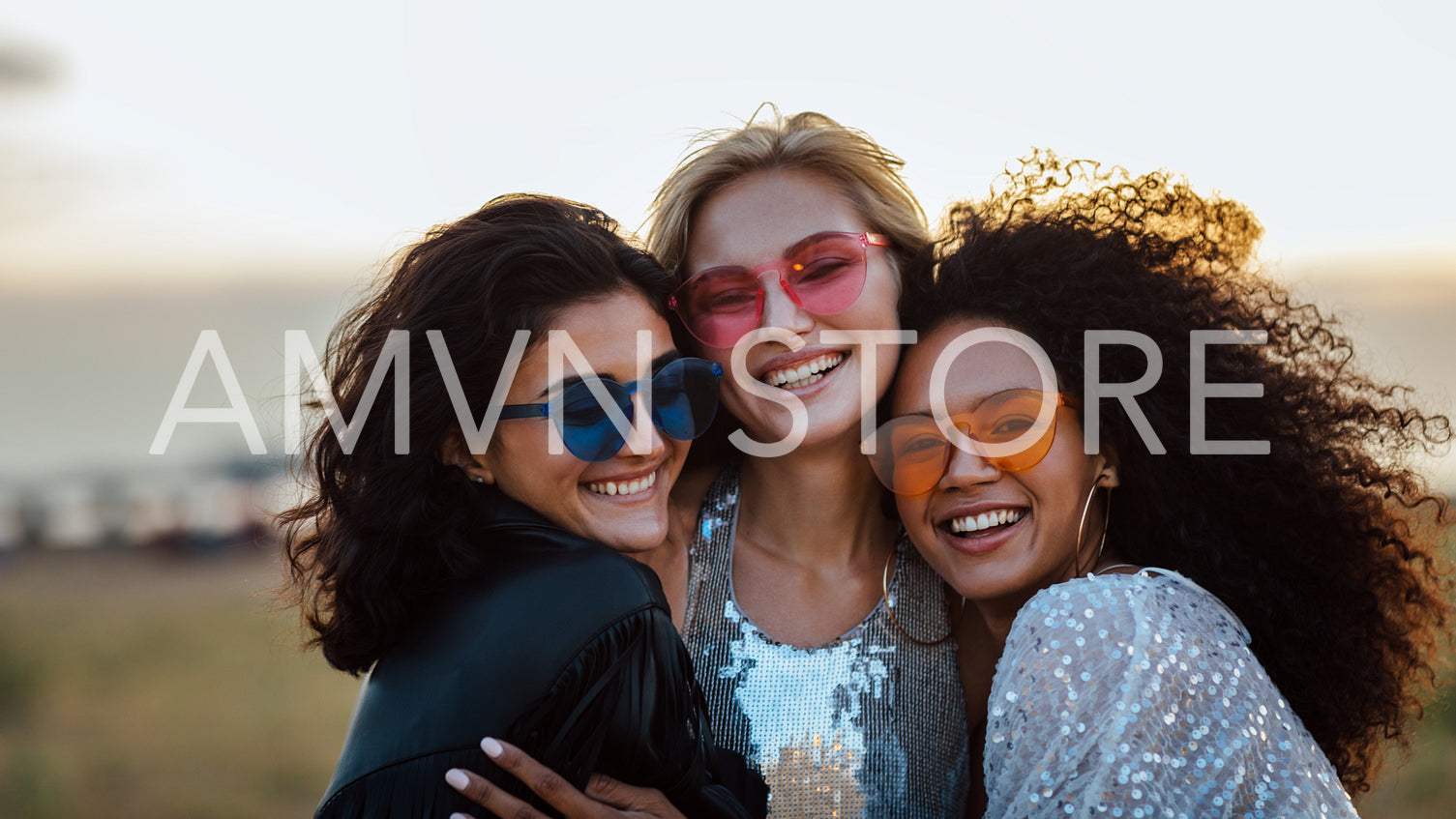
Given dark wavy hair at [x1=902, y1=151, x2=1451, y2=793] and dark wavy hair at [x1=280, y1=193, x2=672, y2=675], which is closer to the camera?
dark wavy hair at [x1=280, y1=193, x2=672, y2=675]

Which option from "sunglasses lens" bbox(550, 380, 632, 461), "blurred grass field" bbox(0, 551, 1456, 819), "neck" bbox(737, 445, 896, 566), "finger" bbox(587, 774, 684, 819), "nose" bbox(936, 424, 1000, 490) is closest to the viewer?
"finger" bbox(587, 774, 684, 819)

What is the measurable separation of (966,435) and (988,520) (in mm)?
240

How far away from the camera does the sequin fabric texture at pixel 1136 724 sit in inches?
84.8

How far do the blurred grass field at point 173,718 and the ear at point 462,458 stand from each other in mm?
1325

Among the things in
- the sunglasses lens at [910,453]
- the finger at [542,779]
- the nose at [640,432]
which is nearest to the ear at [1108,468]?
the sunglasses lens at [910,453]

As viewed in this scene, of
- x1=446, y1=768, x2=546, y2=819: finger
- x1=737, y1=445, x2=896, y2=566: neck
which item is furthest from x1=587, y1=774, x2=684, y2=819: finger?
x1=737, y1=445, x2=896, y2=566: neck

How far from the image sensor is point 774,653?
3242mm

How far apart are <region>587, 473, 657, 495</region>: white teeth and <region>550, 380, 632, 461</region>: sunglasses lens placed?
0.15 metres

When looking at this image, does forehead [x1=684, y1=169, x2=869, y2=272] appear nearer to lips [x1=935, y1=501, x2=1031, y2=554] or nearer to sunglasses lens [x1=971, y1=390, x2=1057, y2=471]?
sunglasses lens [x1=971, y1=390, x2=1057, y2=471]

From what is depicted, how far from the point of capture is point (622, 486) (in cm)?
294

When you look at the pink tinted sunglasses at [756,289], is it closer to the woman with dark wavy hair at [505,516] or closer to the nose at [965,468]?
the woman with dark wavy hair at [505,516]

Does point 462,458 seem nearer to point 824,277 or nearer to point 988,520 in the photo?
point 824,277

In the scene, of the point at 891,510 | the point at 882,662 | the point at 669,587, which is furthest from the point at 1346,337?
the point at 669,587

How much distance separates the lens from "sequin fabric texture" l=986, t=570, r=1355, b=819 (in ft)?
7.07
